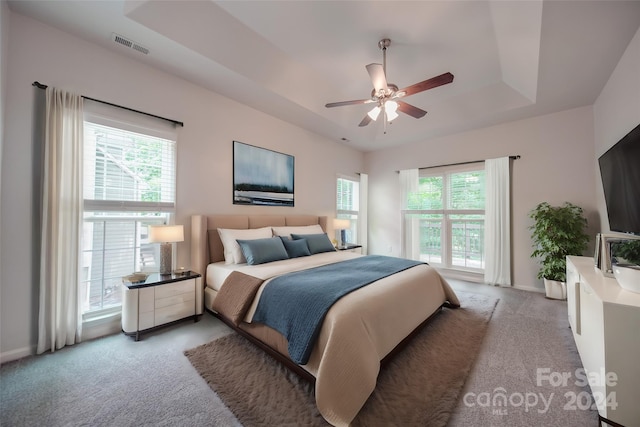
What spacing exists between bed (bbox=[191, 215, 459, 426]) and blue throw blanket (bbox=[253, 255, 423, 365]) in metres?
0.04

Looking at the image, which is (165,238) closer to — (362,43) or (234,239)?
(234,239)

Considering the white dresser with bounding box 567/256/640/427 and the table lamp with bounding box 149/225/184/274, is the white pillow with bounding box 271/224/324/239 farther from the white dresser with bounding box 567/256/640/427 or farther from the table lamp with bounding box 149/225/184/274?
the white dresser with bounding box 567/256/640/427

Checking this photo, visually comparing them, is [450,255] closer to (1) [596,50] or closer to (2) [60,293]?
(1) [596,50]

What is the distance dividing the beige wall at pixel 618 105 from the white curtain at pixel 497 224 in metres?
1.03

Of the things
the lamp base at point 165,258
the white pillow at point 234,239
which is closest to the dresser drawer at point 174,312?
the lamp base at point 165,258

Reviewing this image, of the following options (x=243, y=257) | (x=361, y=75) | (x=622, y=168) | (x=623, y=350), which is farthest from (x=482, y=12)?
(x=243, y=257)

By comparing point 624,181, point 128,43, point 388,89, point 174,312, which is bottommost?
point 174,312

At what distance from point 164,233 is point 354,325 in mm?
2115

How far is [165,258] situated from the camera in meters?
2.71

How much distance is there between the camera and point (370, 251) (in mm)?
5973

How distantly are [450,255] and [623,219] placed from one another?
9.26 ft

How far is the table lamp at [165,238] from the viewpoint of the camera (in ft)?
8.19

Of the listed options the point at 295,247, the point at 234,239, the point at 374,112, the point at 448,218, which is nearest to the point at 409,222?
the point at 448,218

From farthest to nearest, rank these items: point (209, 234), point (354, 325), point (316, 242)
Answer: point (316, 242)
point (209, 234)
point (354, 325)
